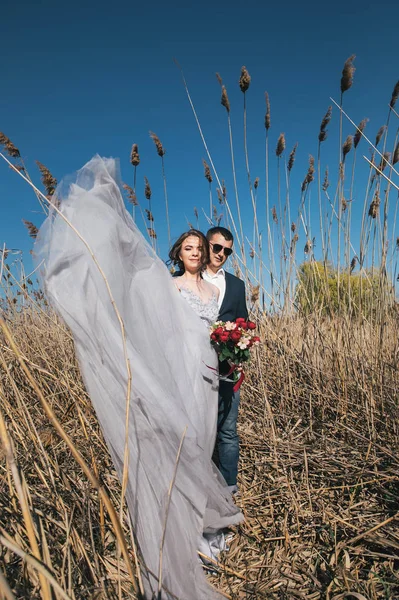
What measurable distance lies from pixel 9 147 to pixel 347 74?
1783mm

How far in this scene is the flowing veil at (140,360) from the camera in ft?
3.60

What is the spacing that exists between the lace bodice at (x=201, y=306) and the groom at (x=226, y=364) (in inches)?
6.8

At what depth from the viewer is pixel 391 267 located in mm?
2363

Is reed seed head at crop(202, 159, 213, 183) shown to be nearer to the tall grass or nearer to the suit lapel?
the tall grass

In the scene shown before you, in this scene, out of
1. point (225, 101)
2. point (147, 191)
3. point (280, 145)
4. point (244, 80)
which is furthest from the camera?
point (147, 191)

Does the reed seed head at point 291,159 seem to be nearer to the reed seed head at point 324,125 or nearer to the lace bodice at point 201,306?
the reed seed head at point 324,125

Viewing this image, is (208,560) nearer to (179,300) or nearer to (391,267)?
(179,300)

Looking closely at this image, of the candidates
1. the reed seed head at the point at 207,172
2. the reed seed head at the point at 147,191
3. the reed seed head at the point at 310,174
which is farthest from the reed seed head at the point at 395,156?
the reed seed head at the point at 147,191

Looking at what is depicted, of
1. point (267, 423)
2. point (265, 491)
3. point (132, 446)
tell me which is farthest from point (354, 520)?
point (132, 446)

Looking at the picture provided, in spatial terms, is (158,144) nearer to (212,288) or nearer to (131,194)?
(131,194)

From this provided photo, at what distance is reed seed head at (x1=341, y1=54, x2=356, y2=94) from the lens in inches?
72.1

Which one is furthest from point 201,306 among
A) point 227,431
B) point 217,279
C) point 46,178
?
point 46,178

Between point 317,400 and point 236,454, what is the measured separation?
0.87 meters

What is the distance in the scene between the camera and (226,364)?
1.84 meters
